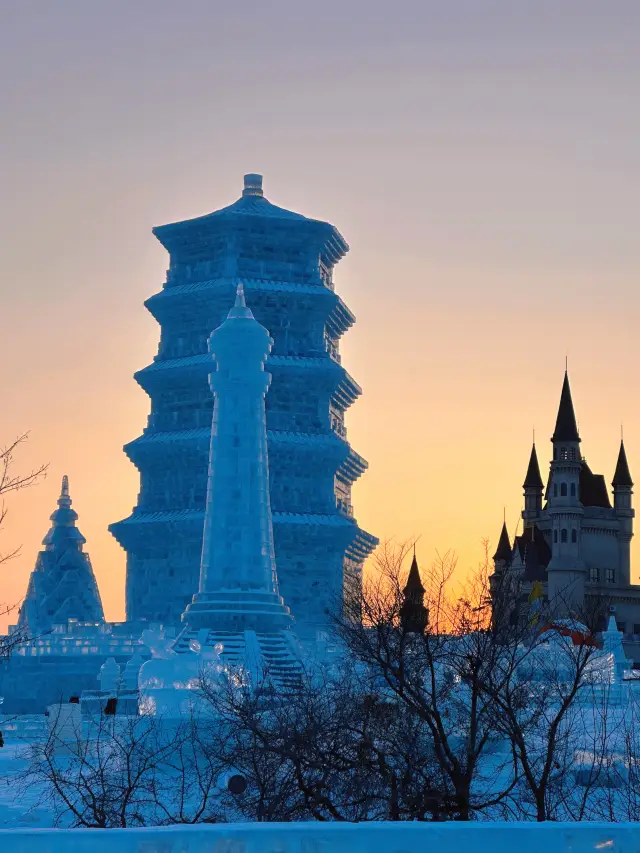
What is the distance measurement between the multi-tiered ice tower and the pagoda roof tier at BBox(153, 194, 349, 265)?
94 mm

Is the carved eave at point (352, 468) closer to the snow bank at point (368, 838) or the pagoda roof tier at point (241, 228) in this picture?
the pagoda roof tier at point (241, 228)

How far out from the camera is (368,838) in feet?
53.4

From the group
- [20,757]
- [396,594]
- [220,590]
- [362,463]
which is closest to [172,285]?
[362,463]

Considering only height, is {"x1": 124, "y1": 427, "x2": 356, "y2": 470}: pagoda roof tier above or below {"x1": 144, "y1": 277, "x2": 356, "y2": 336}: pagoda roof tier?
below

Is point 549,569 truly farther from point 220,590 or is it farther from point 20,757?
point 20,757

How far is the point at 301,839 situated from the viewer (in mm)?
16203

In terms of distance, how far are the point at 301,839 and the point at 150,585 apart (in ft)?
355

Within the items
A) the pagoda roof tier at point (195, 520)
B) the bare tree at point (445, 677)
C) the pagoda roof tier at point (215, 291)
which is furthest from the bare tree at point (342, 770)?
the pagoda roof tier at point (215, 291)

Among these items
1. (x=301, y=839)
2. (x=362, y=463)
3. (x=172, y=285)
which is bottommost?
(x=301, y=839)

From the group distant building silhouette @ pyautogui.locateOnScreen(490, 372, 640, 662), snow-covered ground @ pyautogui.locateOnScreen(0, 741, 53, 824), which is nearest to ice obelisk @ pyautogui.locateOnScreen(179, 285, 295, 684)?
snow-covered ground @ pyautogui.locateOnScreen(0, 741, 53, 824)

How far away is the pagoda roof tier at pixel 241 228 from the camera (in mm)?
128875

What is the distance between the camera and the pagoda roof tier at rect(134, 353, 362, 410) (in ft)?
408

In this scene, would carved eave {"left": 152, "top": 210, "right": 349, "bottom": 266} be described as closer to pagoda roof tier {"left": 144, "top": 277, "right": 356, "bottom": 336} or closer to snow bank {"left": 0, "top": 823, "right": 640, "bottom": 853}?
pagoda roof tier {"left": 144, "top": 277, "right": 356, "bottom": 336}

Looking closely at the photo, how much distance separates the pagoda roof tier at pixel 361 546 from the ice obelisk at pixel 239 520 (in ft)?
162
